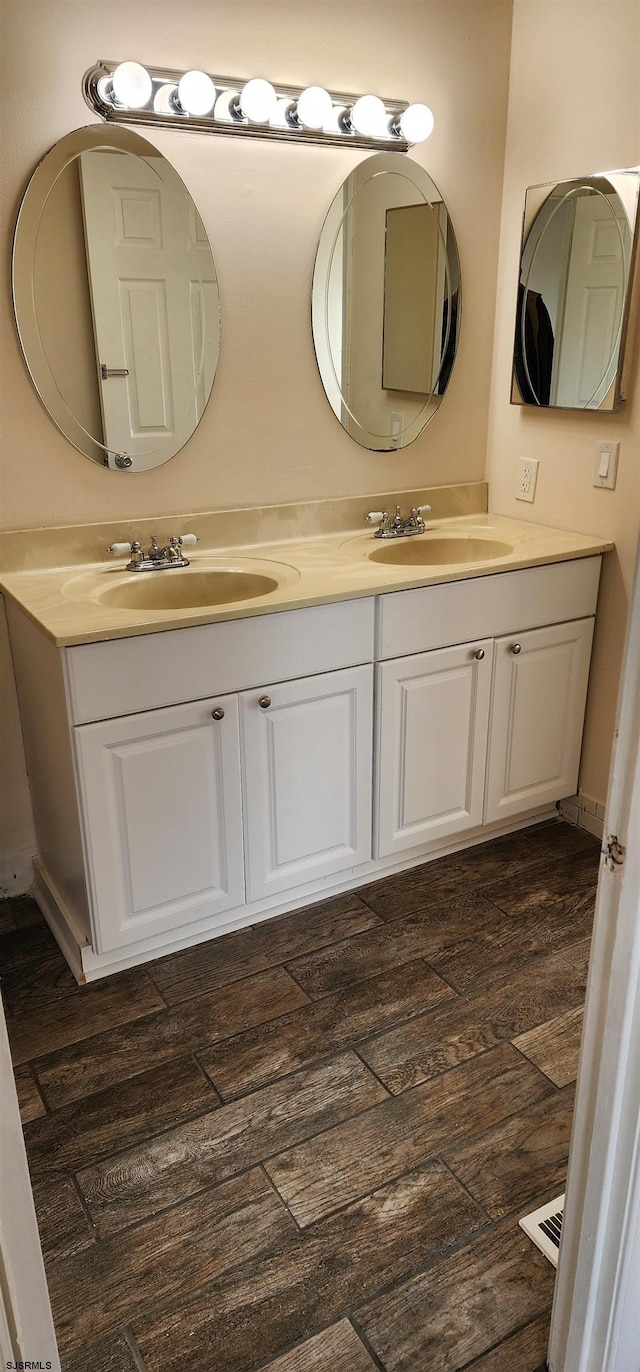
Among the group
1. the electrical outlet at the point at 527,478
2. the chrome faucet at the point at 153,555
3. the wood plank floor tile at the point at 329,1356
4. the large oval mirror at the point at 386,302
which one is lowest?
the wood plank floor tile at the point at 329,1356

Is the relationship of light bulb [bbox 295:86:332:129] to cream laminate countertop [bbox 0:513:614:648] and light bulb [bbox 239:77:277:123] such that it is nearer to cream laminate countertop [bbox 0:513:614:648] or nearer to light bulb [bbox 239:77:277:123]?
light bulb [bbox 239:77:277:123]

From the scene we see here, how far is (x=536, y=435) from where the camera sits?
2.69 metres

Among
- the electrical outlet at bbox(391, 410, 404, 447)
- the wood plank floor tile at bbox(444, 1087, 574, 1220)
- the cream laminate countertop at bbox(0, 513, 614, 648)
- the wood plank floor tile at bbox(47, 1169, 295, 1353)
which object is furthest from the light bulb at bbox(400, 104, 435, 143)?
the wood plank floor tile at bbox(47, 1169, 295, 1353)

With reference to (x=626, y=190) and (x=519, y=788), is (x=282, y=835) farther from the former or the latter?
(x=626, y=190)

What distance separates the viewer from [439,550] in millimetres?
2648

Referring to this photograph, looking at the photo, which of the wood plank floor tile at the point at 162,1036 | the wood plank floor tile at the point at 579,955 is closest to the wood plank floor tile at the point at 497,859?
the wood plank floor tile at the point at 579,955

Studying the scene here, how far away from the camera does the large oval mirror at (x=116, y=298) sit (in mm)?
2037

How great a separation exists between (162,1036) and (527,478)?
1.80 metres

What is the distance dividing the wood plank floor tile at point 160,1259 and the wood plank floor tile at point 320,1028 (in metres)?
0.25

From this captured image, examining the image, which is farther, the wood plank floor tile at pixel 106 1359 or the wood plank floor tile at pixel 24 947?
the wood plank floor tile at pixel 24 947

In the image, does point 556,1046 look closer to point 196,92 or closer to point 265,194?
point 265,194

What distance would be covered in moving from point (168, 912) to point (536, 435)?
5.39 feet

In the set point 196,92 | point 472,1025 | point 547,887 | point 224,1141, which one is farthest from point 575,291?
point 224,1141

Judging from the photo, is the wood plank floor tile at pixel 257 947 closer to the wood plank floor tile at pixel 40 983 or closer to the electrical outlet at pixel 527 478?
the wood plank floor tile at pixel 40 983
